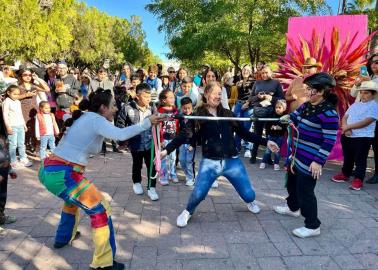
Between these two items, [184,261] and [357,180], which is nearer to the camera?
[184,261]

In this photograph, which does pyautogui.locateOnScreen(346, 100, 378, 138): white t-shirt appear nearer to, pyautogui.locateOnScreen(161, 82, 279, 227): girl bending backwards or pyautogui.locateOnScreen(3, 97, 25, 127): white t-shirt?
pyautogui.locateOnScreen(161, 82, 279, 227): girl bending backwards

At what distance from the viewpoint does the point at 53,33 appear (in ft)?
76.1

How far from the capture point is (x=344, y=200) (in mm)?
4953

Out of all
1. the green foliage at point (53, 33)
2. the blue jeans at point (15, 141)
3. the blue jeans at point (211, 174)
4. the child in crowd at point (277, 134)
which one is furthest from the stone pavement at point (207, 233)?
the green foliage at point (53, 33)

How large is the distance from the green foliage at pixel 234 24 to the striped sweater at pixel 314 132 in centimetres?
1203

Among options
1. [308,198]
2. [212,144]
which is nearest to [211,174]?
[212,144]

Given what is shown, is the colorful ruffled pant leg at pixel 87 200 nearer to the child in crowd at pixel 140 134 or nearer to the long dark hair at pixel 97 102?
the long dark hair at pixel 97 102

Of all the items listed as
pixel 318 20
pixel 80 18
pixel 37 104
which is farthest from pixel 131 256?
pixel 80 18

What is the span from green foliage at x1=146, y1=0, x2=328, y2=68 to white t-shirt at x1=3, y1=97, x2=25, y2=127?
34.5ft

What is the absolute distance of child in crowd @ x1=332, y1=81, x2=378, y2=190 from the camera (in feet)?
17.0

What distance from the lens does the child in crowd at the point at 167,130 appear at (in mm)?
5188

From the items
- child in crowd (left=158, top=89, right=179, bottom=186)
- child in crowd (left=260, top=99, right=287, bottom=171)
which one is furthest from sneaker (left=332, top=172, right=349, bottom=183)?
child in crowd (left=158, top=89, right=179, bottom=186)

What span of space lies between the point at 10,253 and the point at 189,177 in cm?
289

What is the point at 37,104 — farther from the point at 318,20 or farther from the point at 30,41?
the point at 30,41
